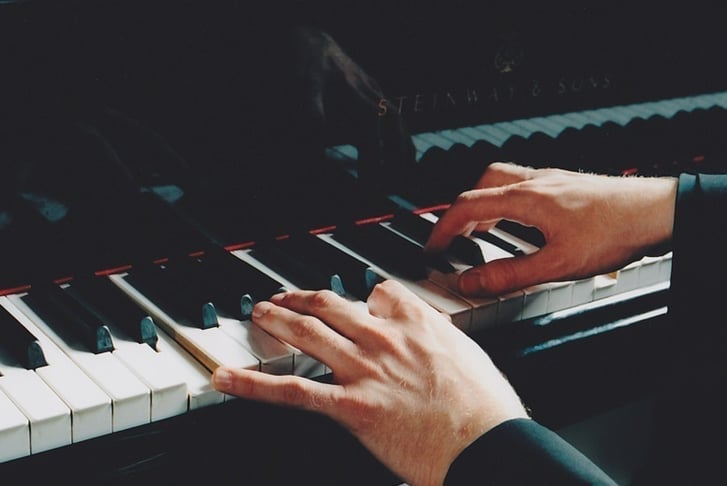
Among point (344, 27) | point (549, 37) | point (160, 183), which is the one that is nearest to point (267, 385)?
point (160, 183)

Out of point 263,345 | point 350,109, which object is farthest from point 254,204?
point 263,345

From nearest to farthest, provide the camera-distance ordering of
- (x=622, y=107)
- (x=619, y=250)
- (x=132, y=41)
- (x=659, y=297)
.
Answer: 1. (x=132, y=41)
2. (x=619, y=250)
3. (x=659, y=297)
4. (x=622, y=107)

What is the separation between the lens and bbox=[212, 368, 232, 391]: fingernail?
1.01 meters

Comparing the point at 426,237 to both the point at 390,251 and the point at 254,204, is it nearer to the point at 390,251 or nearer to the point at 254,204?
the point at 390,251

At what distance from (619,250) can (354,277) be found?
416 millimetres

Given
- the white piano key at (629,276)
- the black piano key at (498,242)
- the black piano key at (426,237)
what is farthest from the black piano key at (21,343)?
the white piano key at (629,276)

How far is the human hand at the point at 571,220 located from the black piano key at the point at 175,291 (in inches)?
14.9

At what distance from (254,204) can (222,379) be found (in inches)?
17.3

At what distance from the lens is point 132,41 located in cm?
125

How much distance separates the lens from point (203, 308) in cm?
115

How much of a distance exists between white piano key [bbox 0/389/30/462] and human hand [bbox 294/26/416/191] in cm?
67

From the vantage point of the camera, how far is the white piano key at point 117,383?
99 cm

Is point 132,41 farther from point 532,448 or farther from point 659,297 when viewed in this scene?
point 659,297

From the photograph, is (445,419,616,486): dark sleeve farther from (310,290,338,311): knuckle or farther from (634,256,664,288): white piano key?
(634,256,664,288): white piano key
